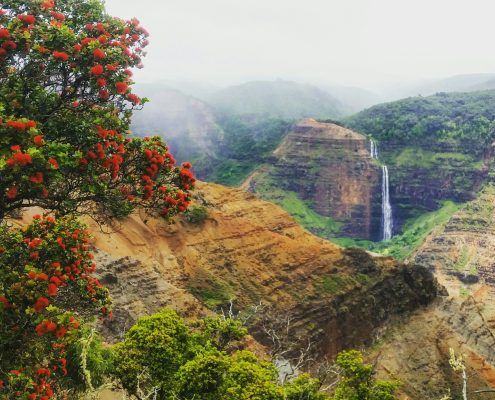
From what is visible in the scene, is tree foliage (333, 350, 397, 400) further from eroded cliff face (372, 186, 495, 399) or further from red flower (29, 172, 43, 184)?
eroded cliff face (372, 186, 495, 399)

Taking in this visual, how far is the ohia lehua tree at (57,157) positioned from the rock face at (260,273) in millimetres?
21826

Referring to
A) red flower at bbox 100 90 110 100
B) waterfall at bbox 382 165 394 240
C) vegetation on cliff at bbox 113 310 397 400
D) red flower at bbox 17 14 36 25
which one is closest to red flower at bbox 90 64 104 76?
red flower at bbox 100 90 110 100

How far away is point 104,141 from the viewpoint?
11992 millimetres

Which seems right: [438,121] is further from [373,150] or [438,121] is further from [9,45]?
[9,45]

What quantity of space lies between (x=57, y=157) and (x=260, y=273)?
121ft

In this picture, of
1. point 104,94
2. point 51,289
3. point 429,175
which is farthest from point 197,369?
point 429,175

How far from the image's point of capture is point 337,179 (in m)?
138

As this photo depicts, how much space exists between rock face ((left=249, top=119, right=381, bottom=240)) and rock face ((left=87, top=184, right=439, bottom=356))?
82.9 meters

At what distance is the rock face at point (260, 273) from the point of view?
37.5 m

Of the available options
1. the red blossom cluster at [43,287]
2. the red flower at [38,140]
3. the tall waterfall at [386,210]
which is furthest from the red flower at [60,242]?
the tall waterfall at [386,210]

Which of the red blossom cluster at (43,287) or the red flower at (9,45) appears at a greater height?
the red flower at (9,45)

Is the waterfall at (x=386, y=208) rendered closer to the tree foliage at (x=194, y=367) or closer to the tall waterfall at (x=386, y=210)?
the tall waterfall at (x=386, y=210)

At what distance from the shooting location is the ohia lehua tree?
11023 millimetres

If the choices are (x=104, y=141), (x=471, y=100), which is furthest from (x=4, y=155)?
(x=471, y=100)
